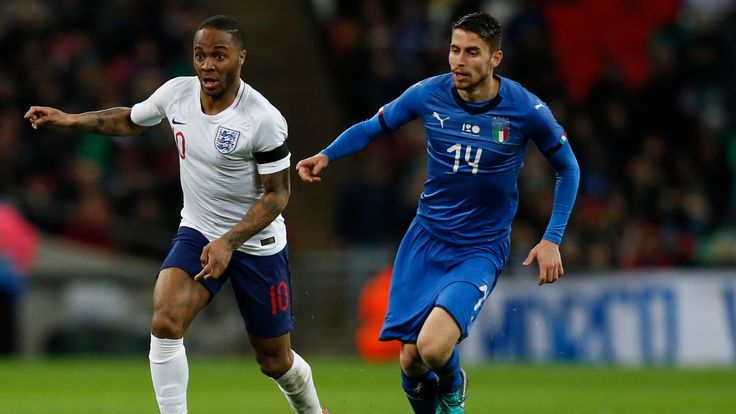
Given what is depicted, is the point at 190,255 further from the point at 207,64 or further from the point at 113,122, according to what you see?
the point at 207,64

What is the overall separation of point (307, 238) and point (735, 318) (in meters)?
7.13

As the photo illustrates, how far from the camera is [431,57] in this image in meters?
20.9

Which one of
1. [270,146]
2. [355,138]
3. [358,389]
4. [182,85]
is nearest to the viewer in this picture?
[270,146]

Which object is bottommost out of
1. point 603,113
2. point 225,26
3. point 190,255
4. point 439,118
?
point 190,255

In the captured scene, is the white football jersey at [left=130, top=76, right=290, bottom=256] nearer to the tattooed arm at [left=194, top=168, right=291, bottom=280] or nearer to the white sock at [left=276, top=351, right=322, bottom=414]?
the tattooed arm at [left=194, top=168, right=291, bottom=280]

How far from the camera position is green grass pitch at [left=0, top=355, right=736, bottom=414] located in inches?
488

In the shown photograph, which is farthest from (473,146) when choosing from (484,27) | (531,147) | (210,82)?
(531,147)

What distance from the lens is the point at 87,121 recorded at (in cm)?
888

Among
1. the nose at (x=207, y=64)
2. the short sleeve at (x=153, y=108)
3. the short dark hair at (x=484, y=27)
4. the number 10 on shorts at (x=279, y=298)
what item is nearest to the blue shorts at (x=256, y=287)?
the number 10 on shorts at (x=279, y=298)

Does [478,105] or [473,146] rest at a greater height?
[478,105]

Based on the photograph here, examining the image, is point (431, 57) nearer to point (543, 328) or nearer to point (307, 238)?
point (307, 238)

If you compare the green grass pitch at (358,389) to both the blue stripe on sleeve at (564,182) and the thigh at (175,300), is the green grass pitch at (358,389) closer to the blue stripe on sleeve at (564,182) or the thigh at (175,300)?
the blue stripe on sleeve at (564,182)

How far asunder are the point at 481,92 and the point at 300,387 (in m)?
2.10

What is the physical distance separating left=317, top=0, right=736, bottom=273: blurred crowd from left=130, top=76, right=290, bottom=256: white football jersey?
1000 cm
